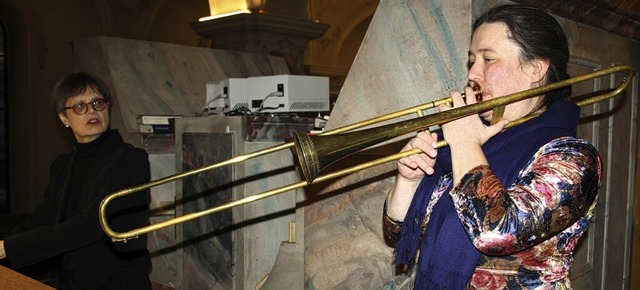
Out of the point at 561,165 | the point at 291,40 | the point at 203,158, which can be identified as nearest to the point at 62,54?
the point at 291,40

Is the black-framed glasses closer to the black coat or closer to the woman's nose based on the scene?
the black coat

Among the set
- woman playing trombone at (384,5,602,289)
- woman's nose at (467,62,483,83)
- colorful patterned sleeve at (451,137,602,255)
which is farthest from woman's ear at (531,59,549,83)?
colorful patterned sleeve at (451,137,602,255)

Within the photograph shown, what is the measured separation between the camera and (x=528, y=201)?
163cm

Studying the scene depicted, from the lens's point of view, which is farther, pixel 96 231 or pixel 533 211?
pixel 96 231

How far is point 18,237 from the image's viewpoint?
2869mm

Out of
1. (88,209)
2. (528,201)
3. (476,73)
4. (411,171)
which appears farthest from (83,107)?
(528,201)

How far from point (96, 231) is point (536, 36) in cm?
209

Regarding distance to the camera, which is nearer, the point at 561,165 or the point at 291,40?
the point at 561,165

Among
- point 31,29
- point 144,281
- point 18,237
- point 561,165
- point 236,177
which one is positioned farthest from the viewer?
point 31,29

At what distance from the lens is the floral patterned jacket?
1.63 meters

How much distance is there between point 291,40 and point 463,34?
605cm

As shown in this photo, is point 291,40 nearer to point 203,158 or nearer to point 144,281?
point 203,158

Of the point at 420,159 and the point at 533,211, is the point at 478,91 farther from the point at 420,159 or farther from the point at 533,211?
the point at 533,211

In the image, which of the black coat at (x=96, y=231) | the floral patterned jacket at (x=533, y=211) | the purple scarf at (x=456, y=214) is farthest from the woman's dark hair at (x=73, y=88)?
the floral patterned jacket at (x=533, y=211)
